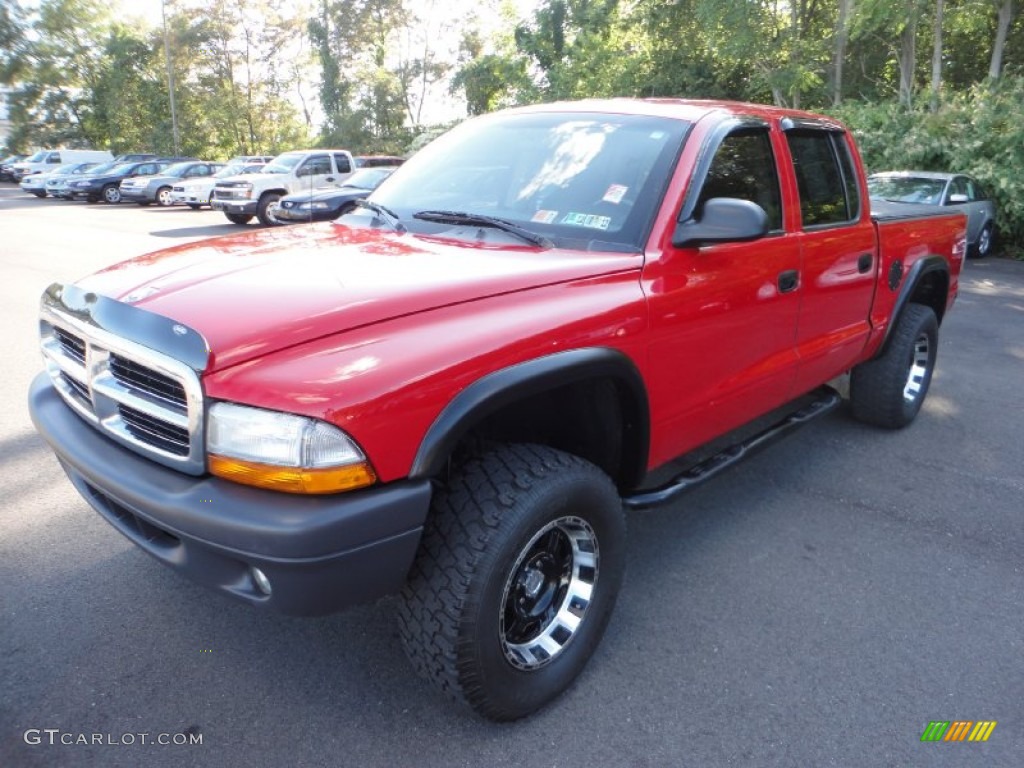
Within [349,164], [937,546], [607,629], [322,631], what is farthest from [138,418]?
[349,164]

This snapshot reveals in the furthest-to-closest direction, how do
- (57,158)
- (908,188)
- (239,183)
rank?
1. (57,158)
2. (239,183)
3. (908,188)

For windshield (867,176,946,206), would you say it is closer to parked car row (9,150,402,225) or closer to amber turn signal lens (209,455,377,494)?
parked car row (9,150,402,225)

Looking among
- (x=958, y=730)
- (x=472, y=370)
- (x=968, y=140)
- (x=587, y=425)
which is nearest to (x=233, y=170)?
(x=968, y=140)

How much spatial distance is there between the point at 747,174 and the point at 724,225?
2.37 feet

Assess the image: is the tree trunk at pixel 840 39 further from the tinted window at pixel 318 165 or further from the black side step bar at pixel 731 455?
the black side step bar at pixel 731 455

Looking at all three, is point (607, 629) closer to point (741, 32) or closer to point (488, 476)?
point (488, 476)

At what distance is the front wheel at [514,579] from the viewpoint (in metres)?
2.06

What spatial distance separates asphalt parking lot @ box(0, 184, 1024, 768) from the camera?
7.27 feet

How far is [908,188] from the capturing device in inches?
471

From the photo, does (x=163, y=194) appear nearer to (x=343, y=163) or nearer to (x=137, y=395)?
(x=343, y=163)

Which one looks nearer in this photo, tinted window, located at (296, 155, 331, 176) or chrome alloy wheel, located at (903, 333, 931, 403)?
chrome alloy wheel, located at (903, 333, 931, 403)

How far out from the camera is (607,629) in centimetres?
277

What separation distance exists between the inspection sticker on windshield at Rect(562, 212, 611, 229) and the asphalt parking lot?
1.45 m

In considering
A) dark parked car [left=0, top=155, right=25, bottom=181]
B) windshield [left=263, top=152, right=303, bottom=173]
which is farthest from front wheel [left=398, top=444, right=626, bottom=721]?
dark parked car [left=0, top=155, right=25, bottom=181]
